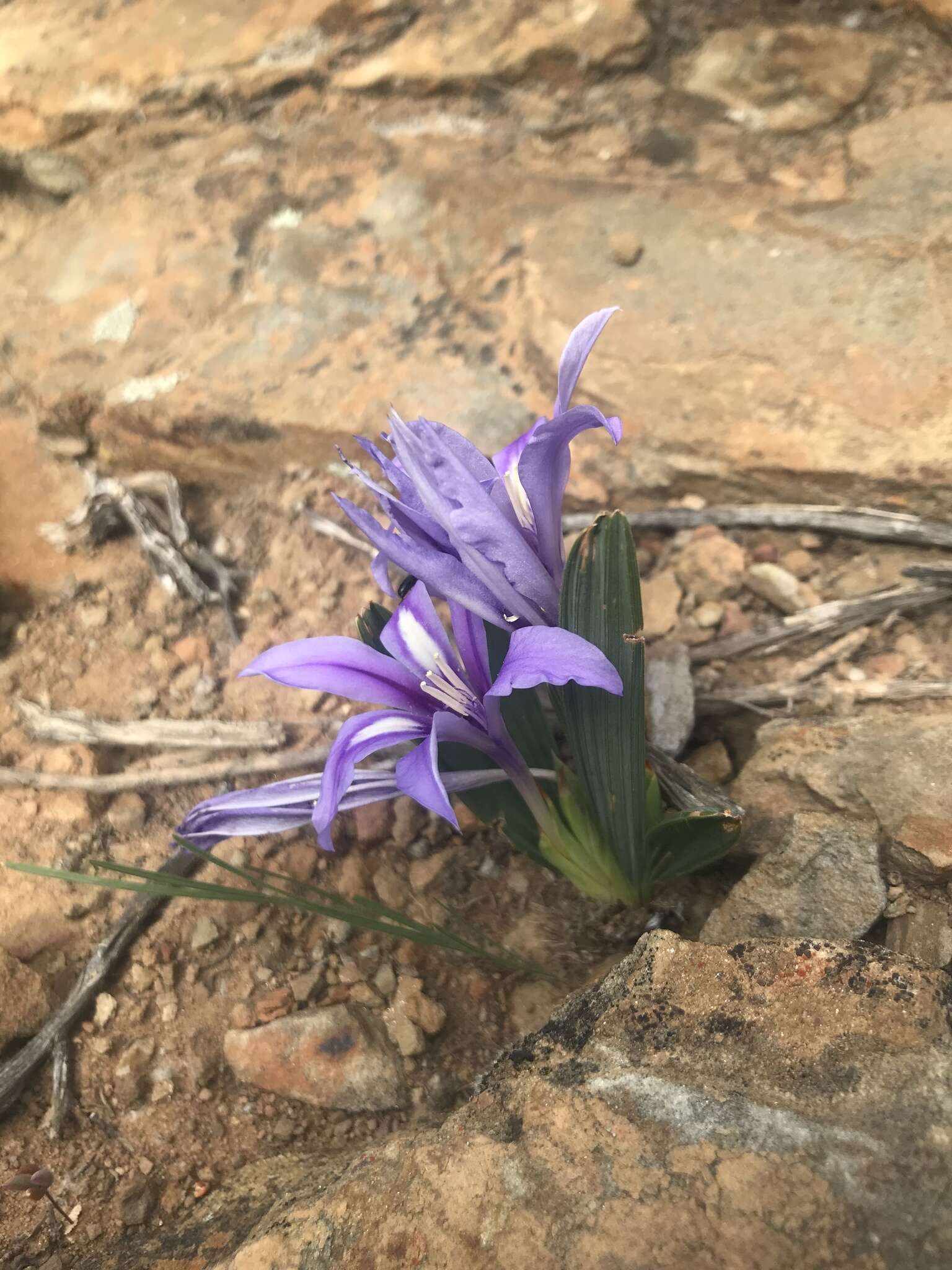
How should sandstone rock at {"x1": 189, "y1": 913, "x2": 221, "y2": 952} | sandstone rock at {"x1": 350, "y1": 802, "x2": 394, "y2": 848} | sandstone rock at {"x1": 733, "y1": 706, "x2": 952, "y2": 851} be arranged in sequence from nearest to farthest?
1. sandstone rock at {"x1": 733, "y1": 706, "x2": 952, "y2": 851}
2. sandstone rock at {"x1": 189, "y1": 913, "x2": 221, "y2": 952}
3. sandstone rock at {"x1": 350, "y1": 802, "x2": 394, "y2": 848}

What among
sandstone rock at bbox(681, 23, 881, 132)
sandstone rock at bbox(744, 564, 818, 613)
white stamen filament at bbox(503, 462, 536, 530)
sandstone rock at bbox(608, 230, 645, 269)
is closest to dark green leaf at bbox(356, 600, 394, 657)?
white stamen filament at bbox(503, 462, 536, 530)

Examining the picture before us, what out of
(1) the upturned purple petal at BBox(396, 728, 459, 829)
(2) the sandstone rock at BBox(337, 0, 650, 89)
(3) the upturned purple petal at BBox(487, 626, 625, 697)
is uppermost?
(2) the sandstone rock at BBox(337, 0, 650, 89)

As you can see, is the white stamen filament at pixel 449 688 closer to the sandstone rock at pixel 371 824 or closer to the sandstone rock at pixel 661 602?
the sandstone rock at pixel 371 824

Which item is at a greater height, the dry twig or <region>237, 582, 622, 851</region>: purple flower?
<region>237, 582, 622, 851</region>: purple flower

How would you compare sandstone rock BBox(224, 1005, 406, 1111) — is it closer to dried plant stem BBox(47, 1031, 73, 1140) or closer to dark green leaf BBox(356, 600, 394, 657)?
dried plant stem BBox(47, 1031, 73, 1140)

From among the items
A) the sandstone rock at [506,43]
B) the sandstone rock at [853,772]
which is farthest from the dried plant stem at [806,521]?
the sandstone rock at [506,43]

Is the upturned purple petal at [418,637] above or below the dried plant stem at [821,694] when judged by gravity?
above

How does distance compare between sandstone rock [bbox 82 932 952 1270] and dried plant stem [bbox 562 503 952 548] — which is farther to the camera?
dried plant stem [bbox 562 503 952 548]

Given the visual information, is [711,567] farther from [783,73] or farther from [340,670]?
[783,73]
